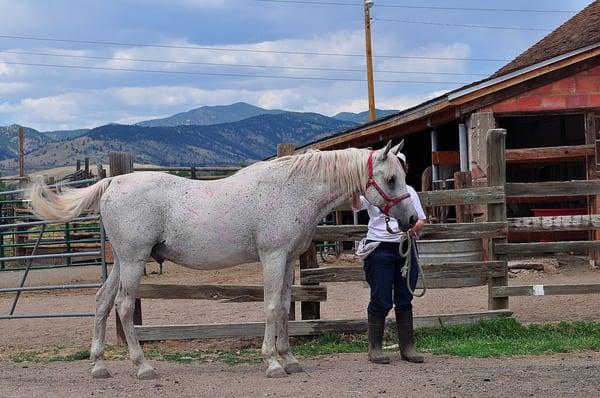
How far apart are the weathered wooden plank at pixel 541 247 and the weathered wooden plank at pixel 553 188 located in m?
0.52

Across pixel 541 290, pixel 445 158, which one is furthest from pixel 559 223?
pixel 445 158

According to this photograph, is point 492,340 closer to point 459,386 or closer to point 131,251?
point 459,386

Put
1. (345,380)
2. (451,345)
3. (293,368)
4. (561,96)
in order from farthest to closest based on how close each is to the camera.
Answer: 1. (561,96)
2. (451,345)
3. (293,368)
4. (345,380)

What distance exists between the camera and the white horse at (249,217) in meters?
6.04

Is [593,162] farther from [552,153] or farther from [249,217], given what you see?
[249,217]

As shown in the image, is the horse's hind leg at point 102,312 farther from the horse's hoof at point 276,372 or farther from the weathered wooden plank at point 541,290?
the weathered wooden plank at point 541,290

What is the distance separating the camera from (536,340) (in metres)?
7.15

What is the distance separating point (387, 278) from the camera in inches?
248

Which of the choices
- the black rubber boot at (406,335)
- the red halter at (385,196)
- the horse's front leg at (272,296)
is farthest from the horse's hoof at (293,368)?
the red halter at (385,196)

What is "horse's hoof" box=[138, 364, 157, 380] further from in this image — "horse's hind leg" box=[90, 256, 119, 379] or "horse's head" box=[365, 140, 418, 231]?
"horse's head" box=[365, 140, 418, 231]

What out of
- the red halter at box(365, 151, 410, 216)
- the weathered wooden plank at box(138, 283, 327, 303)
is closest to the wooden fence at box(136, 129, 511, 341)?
the weathered wooden plank at box(138, 283, 327, 303)

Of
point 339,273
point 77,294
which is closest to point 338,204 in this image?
point 339,273

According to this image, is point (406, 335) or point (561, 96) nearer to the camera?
point (406, 335)

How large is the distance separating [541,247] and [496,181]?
87cm
